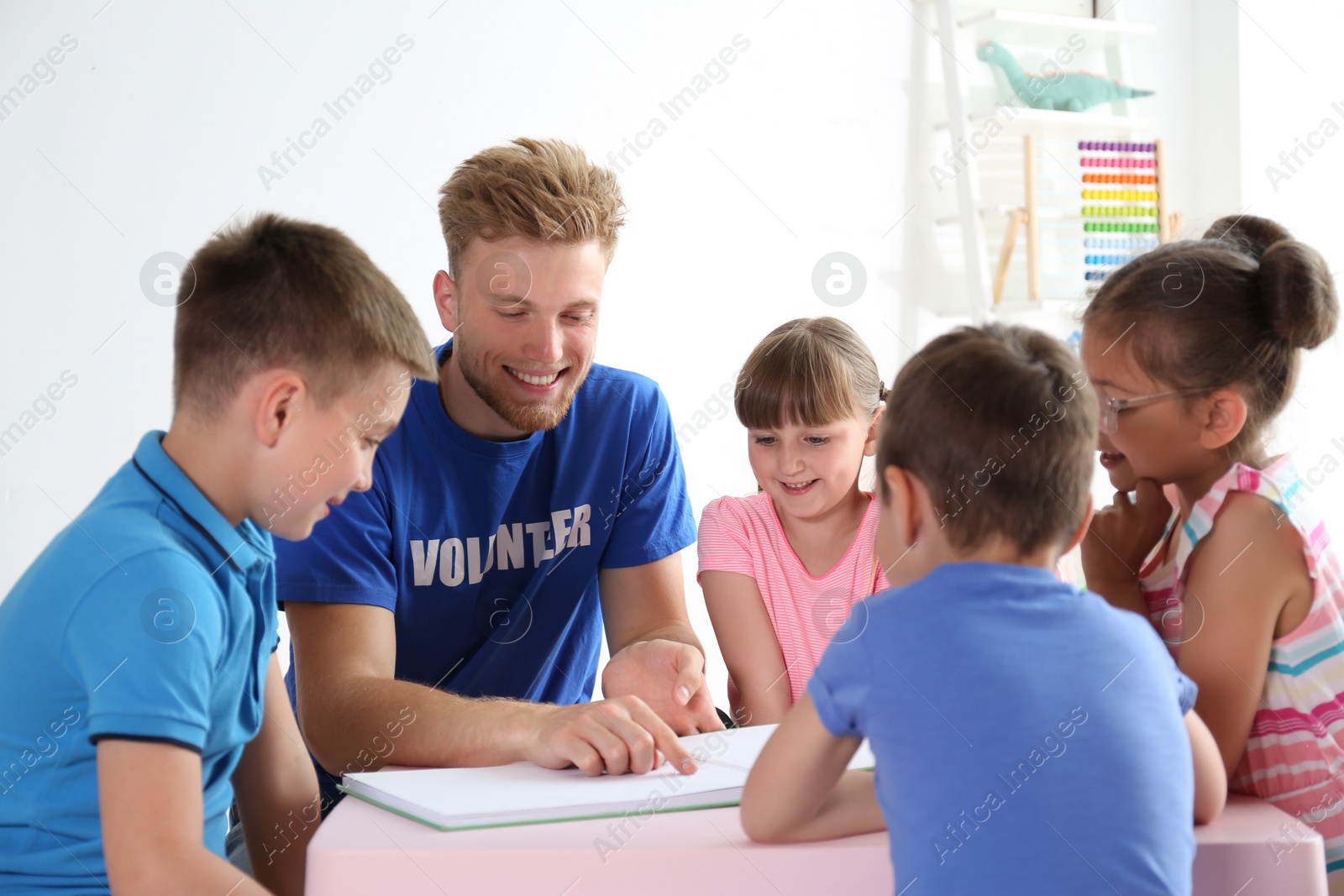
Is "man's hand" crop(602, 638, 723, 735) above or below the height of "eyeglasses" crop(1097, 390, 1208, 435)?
below

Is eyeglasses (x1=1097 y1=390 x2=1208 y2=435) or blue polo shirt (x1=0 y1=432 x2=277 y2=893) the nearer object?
blue polo shirt (x1=0 y1=432 x2=277 y2=893)

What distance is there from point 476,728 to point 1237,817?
66 centimetres

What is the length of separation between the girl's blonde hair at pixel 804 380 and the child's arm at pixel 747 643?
0.23 metres

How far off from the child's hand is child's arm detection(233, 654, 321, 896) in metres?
0.86

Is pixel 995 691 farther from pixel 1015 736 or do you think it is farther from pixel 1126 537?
pixel 1126 537

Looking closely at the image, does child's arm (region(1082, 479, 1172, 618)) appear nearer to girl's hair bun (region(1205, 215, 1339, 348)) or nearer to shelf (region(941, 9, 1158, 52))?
girl's hair bun (region(1205, 215, 1339, 348))

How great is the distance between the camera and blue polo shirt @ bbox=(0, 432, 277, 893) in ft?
2.66

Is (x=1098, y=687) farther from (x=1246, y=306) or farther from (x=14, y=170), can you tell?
(x=14, y=170)

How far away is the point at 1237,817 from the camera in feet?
2.90

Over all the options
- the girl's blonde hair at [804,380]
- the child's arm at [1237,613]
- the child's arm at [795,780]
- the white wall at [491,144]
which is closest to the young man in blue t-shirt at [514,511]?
the girl's blonde hair at [804,380]

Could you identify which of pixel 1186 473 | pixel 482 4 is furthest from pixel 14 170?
pixel 1186 473

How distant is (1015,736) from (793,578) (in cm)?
80

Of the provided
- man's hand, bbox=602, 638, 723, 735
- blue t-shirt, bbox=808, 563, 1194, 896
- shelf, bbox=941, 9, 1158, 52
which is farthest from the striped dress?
shelf, bbox=941, 9, 1158, 52

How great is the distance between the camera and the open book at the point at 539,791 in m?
0.84
